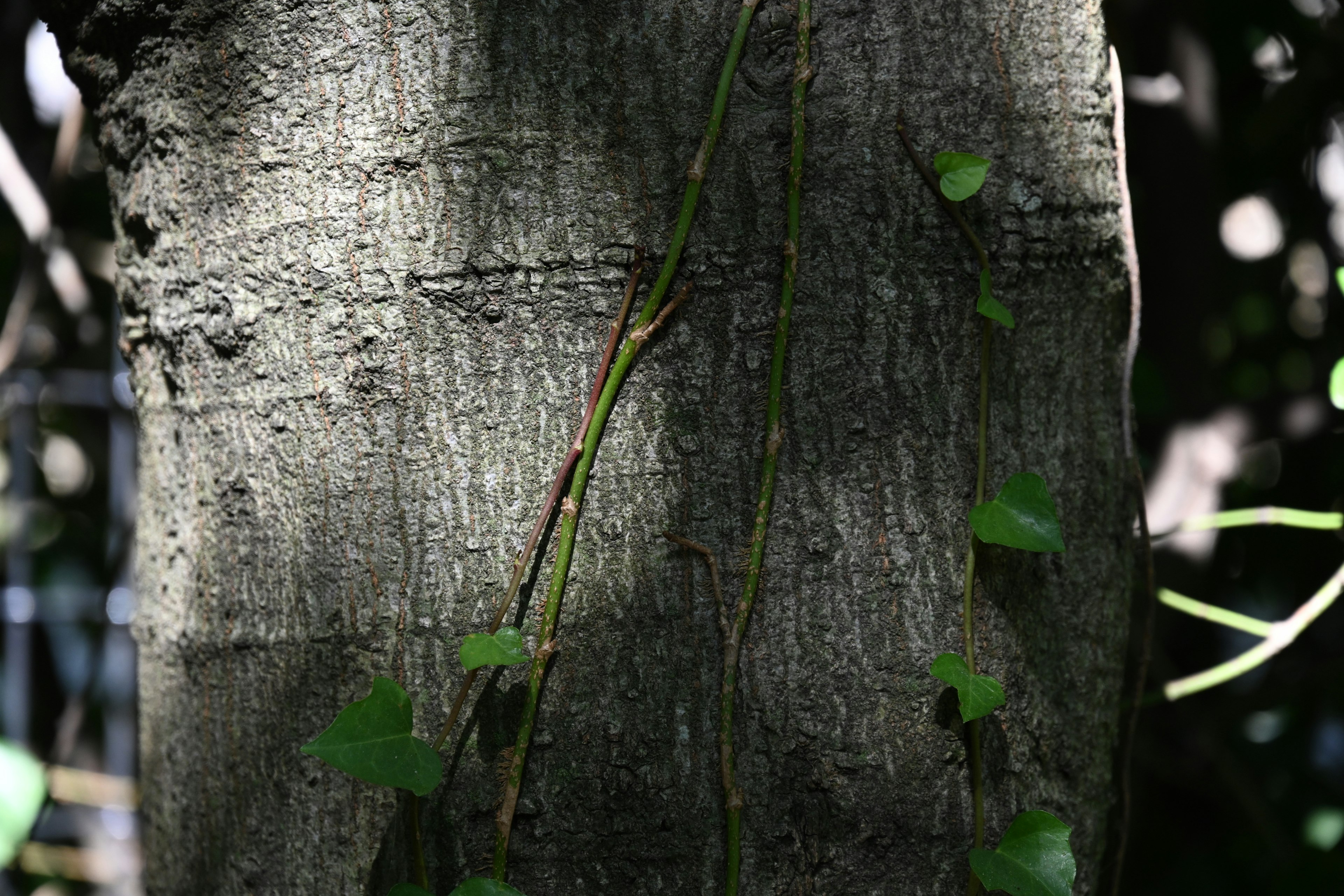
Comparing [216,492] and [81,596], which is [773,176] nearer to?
[216,492]

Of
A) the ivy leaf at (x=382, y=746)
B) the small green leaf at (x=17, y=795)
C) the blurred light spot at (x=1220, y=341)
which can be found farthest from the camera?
the blurred light spot at (x=1220, y=341)

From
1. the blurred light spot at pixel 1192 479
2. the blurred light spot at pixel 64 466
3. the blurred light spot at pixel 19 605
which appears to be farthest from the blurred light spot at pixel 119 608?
the blurred light spot at pixel 1192 479

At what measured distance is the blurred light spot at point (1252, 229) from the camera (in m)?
2.17

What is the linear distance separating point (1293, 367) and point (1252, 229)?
1.88 feet

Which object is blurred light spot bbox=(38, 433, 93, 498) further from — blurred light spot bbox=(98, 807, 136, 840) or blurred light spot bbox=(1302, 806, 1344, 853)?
blurred light spot bbox=(1302, 806, 1344, 853)

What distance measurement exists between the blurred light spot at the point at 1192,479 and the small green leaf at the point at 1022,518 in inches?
42.9

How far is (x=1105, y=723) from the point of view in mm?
627

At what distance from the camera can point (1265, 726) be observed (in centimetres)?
201

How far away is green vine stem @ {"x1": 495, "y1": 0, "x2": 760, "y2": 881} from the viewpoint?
1.76 feet

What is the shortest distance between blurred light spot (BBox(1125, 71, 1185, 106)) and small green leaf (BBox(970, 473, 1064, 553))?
1283 mm

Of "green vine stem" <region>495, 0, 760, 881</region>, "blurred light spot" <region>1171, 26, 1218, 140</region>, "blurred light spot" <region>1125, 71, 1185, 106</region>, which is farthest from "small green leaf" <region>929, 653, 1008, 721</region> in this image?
"blurred light spot" <region>1171, 26, 1218, 140</region>

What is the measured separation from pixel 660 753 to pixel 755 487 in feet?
0.54

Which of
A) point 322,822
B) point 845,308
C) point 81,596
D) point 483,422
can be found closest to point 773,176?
point 845,308

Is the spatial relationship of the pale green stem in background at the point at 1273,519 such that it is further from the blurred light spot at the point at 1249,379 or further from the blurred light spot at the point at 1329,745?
the blurred light spot at the point at 1249,379
